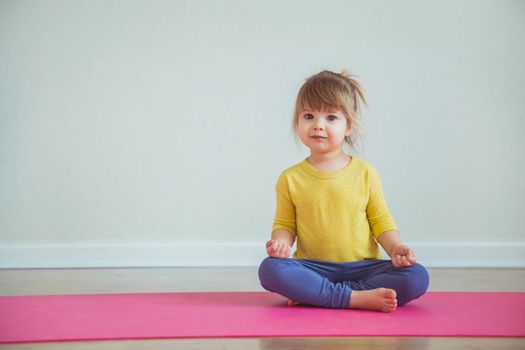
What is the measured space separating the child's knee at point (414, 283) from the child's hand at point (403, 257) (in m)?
0.02

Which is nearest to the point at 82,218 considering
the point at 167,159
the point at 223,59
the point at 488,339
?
the point at 167,159

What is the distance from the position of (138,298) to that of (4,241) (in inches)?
40.0

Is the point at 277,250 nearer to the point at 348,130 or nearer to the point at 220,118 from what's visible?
the point at 348,130

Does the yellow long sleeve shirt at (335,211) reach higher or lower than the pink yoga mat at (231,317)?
higher

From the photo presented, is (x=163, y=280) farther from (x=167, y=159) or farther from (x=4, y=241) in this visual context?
(x=4, y=241)

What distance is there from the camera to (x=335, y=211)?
5.45ft

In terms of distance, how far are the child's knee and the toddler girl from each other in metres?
0.02

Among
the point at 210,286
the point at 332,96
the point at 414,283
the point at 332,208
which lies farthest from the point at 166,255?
the point at 414,283

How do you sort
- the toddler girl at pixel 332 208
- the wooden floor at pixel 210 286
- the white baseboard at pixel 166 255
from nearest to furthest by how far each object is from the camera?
the wooden floor at pixel 210 286 < the toddler girl at pixel 332 208 < the white baseboard at pixel 166 255

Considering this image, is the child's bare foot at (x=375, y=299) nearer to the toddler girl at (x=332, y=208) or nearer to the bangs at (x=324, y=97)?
the toddler girl at (x=332, y=208)

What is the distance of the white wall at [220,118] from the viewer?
2441mm

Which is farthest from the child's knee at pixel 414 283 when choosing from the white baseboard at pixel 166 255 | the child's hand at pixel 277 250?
the white baseboard at pixel 166 255

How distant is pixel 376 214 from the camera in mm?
1696

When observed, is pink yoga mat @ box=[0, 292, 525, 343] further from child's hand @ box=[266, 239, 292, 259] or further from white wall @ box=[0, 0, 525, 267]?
white wall @ box=[0, 0, 525, 267]
